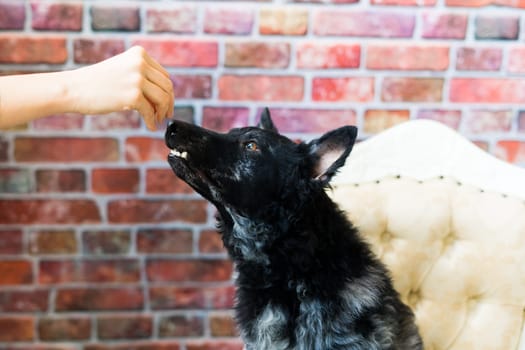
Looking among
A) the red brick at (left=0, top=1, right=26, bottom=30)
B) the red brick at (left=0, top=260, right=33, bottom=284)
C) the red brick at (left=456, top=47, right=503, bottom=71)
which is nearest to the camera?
the red brick at (left=0, top=1, right=26, bottom=30)

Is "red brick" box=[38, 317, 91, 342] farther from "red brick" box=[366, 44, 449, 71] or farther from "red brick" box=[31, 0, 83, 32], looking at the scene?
"red brick" box=[366, 44, 449, 71]

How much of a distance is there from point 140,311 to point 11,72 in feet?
3.01

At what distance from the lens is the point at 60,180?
170 cm

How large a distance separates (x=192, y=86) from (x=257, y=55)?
23cm

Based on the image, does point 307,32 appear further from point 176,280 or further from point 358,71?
point 176,280

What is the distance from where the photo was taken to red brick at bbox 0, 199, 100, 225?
1706 millimetres

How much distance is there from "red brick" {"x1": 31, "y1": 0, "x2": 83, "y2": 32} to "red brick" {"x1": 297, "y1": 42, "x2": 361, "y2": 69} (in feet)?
2.30

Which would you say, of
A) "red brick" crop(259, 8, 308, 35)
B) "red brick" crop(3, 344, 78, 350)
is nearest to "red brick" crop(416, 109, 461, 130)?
"red brick" crop(259, 8, 308, 35)

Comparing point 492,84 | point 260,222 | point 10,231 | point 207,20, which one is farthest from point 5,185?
point 492,84

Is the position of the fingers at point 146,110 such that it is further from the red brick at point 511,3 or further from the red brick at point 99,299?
the red brick at point 511,3

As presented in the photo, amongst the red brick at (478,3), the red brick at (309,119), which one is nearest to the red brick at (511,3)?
the red brick at (478,3)

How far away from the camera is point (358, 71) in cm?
166

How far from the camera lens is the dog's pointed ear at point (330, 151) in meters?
1.11

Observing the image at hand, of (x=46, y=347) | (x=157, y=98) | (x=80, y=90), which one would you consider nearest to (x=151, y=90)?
(x=157, y=98)
